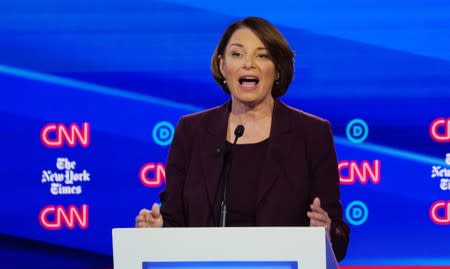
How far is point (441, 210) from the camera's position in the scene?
3646mm

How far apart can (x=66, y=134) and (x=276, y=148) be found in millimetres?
1449

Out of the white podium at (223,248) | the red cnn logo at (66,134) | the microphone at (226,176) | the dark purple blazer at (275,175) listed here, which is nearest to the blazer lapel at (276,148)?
the dark purple blazer at (275,175)

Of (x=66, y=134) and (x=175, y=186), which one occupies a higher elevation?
(x=66, y=134)

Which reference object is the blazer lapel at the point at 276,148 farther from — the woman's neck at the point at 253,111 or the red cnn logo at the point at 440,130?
the red cnn logo at the point at 440,130

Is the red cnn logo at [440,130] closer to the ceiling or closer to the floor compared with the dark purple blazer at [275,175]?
closer to the ceiling

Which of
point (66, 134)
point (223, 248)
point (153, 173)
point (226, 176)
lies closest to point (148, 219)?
point (226, 176)

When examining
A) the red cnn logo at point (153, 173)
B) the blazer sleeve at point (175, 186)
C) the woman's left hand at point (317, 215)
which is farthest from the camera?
the red cnn logo at point (153, 173)

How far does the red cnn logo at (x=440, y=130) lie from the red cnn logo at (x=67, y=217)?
151 cm

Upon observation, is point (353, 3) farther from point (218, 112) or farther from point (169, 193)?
point (169, 193)

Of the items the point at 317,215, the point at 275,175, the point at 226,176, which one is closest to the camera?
the point at 317,215

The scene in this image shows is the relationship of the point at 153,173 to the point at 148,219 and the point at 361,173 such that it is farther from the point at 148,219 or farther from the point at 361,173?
the point at 148,219

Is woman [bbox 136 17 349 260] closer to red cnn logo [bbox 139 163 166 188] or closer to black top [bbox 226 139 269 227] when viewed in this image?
black top [bbox 226 139 269 227]

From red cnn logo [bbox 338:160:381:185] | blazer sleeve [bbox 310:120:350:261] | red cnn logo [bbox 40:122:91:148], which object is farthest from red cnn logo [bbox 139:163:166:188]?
blazer sleeve [bbox 310:120:350:261]

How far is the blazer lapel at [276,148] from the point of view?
2.55m
